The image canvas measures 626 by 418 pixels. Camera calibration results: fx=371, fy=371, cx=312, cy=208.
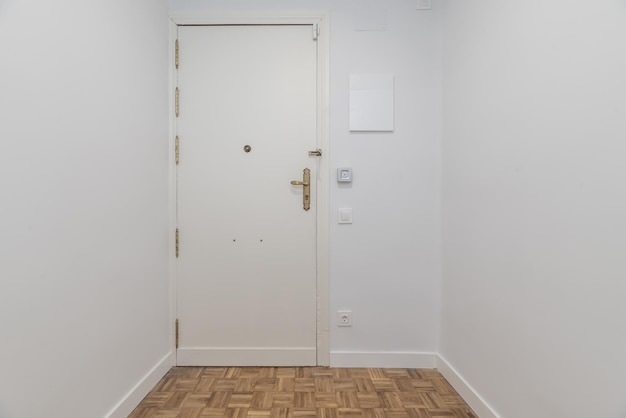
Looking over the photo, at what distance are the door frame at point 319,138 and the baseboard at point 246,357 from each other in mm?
75

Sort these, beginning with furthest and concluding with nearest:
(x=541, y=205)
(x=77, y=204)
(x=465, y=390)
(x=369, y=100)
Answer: (x=369, y=100) → (x=465, y=390) → (x=77, y=204) → (x=541, y=205)

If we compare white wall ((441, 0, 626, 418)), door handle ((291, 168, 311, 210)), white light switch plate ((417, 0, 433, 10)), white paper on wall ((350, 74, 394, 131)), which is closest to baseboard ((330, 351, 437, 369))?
white wall ((441, 0, 626, 418))

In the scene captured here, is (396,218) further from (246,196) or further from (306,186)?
(246,196)

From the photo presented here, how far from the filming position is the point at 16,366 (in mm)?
1215

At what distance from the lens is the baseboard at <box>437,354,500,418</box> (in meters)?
1.78

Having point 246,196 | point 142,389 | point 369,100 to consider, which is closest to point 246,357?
point 142,389

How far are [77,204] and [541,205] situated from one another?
181 cm

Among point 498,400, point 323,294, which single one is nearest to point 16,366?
point 323,294

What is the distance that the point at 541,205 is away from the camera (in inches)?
54.9

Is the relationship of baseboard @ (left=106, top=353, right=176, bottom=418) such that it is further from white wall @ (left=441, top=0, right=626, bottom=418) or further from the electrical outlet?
white wall @ (left=441, top=0, right=626, bottom=418)

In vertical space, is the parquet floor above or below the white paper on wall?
below

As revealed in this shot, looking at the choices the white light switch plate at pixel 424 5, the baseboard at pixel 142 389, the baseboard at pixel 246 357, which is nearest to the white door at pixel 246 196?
the baseboard at pixel 246 357

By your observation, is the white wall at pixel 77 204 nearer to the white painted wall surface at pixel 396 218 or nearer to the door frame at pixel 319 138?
the door frame at pixel 319 138

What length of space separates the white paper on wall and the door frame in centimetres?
18
